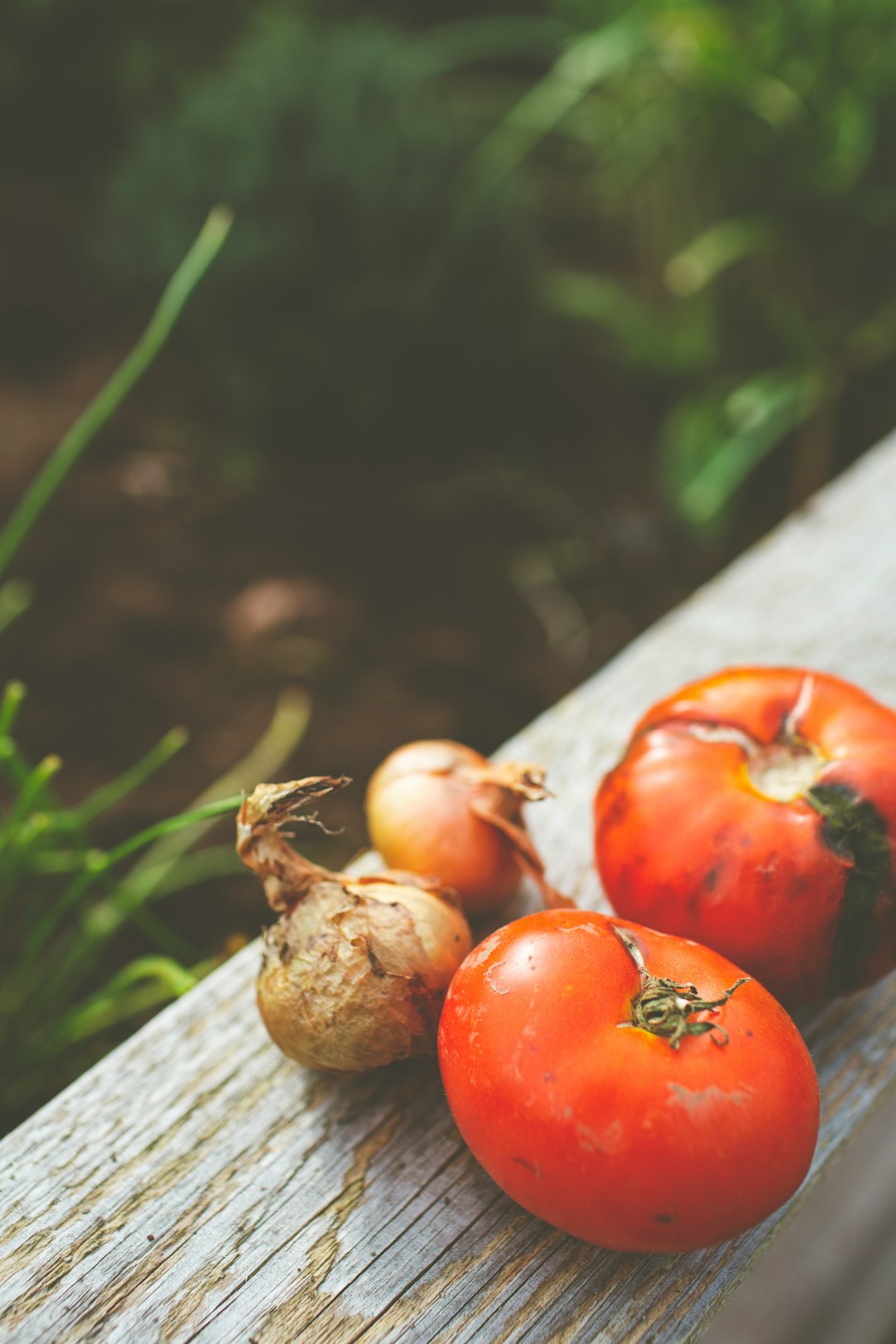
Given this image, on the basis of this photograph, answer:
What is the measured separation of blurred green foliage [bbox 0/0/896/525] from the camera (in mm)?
1838

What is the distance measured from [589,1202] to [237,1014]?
0.32 metres

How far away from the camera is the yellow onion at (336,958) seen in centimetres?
60

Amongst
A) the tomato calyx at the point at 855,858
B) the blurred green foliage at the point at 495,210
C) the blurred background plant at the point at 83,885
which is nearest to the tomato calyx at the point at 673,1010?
the tomato calyx at the point at 855,858

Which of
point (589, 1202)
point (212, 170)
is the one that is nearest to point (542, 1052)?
point (589, 1202)

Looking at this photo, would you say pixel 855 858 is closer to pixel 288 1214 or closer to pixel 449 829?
pixel 449 829

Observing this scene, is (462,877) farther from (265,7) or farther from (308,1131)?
(265,7)

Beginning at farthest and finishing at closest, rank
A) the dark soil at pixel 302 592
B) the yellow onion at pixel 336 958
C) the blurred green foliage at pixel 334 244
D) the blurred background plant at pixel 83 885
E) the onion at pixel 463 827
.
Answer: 1. the blurred green foliage at pixel 334 244
2. the dark soil at pixel 302 592
3. the blurred background plant at pixel 83 885
4. the onion at pixel 463 827
5. the yellow onion at pixel 336 958

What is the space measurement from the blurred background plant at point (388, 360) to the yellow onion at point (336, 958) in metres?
0.71

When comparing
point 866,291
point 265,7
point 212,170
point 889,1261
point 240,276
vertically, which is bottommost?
point 889,1261

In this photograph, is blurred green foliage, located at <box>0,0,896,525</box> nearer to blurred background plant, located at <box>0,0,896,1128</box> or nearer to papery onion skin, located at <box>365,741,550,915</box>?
blurred background plant, located at <box>0,0,896,1128</box>

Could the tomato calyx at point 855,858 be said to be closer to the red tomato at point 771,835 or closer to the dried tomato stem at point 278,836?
the red tomato at point 771,835

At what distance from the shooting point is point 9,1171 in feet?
2.09

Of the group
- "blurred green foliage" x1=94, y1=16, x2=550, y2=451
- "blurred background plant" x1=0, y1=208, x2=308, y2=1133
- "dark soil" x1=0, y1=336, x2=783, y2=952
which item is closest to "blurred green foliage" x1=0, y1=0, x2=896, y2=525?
"blurred green foliage" x1=94, y1=16, x2=550, y2=451

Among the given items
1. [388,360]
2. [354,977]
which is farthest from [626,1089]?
[388,360]
